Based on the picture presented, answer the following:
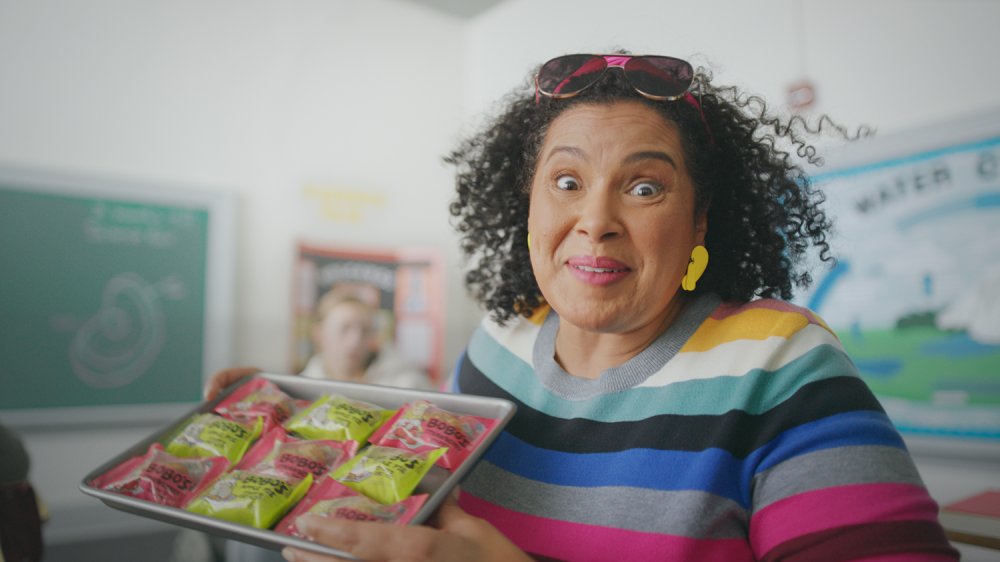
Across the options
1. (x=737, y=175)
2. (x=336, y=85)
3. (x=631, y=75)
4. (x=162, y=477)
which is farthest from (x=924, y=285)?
(x=336, y=85)

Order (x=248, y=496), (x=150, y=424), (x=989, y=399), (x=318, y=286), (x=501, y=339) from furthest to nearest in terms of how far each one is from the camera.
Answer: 1. (x=318, y=286)
2. (x=150, y=424)
3. (x=989, y=399)
4. (x=501, y=339)
5. (x=248, y=496)

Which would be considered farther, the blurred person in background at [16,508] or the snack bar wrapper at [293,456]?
the blurred person in background at [16,508]

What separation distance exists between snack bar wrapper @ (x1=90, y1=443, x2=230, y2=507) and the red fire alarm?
1.92 m

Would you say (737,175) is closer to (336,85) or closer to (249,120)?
(249,120)

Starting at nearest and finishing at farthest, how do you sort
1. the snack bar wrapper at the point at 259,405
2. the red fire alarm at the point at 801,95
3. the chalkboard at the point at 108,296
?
1. the snack bar wrapper at the point at 259,405
2. the red fire alarm at the point at 801,95
3. the chalkboard at the point at 108,296

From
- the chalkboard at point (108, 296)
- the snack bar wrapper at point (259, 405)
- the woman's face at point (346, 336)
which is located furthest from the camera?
the woman's face at point (346, 336)

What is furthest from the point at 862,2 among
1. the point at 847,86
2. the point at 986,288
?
the point at 986,288

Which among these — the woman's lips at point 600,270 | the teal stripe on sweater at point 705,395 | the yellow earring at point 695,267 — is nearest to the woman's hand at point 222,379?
the teal stripe on sweater at point 705,395

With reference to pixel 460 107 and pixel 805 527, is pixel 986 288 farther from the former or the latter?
pixel 460 107

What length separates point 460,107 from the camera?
3.26 metres

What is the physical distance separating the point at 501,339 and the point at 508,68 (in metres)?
2.42

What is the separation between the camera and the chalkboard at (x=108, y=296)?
2.12 meters

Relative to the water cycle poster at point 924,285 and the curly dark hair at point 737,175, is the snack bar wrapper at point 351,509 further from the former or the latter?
the water cycle poster at point 924,285

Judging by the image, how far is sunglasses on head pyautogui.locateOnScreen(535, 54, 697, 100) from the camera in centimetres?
78
